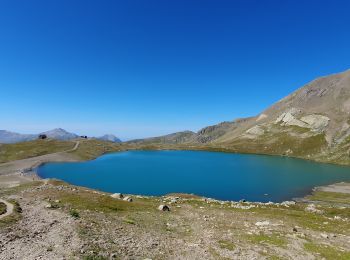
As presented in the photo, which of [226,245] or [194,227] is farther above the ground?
[226,245]

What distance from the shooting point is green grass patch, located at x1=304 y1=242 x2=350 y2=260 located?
89.0 ft

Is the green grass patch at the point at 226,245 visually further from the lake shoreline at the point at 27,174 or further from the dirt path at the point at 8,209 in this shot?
the lake shoreline at the point at 27,174

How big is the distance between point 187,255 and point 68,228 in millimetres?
11533

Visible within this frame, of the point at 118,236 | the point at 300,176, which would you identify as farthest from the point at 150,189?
the point at 118,236

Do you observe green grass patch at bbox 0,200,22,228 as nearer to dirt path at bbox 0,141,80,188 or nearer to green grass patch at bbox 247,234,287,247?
green grass patch at bbox 247,234,287,247

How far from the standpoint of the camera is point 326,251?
94.8 feet

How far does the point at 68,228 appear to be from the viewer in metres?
29.0

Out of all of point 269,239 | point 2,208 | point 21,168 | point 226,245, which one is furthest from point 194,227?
point 21,168

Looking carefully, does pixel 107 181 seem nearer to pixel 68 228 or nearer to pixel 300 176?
pixel 300 176

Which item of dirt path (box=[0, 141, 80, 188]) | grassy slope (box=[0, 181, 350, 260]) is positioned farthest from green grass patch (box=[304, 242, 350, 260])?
dirt path (box=[0, 141, 80, 188])

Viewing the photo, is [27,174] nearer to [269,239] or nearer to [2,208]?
[2,208]

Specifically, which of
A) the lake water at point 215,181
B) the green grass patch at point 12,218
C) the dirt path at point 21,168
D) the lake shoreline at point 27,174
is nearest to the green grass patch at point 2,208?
the green grass patch at point 12,218

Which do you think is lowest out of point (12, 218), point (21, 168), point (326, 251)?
point (326, 251)

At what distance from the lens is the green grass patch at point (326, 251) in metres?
27.1
